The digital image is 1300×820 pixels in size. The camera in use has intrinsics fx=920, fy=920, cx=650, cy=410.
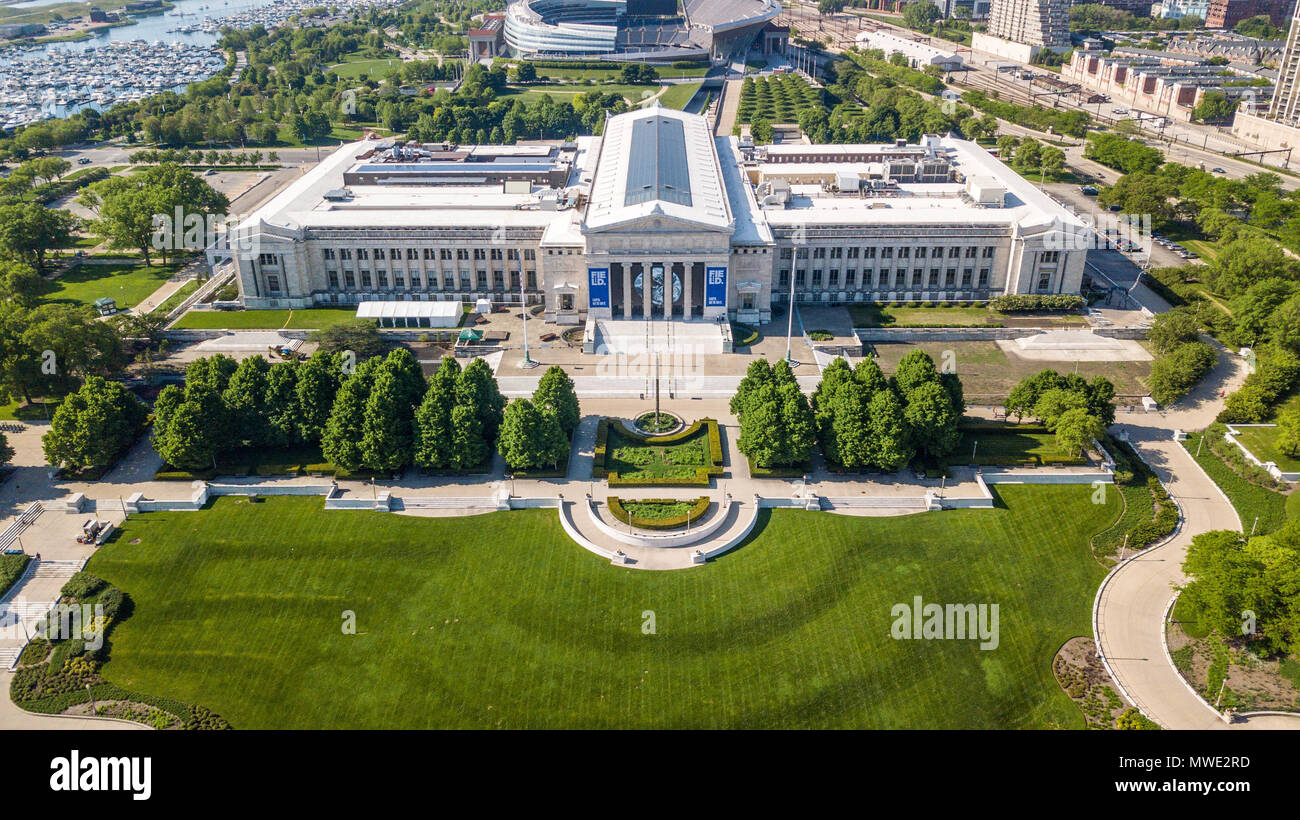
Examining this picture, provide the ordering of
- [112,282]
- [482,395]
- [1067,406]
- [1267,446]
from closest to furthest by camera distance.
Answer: [482,395] < [1067,406] < [1267,446] < [112,282]

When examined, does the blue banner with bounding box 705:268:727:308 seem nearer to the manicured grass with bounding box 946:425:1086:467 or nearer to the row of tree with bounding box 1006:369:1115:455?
the manicured grass with bounding box 946:425:1086:467

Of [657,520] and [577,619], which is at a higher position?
[657,520]

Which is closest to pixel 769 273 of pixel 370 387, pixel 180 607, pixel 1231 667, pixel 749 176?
pixel 749 176

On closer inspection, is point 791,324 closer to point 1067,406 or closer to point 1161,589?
point 1067,406

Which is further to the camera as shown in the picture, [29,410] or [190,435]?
[29,410]


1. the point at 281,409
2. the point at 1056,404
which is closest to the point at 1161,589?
the point at 1056,404

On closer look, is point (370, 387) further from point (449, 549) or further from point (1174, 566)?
point (1174, 566)

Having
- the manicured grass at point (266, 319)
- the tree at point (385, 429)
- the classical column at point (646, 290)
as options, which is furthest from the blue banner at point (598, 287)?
the tree at point (385, 429)
